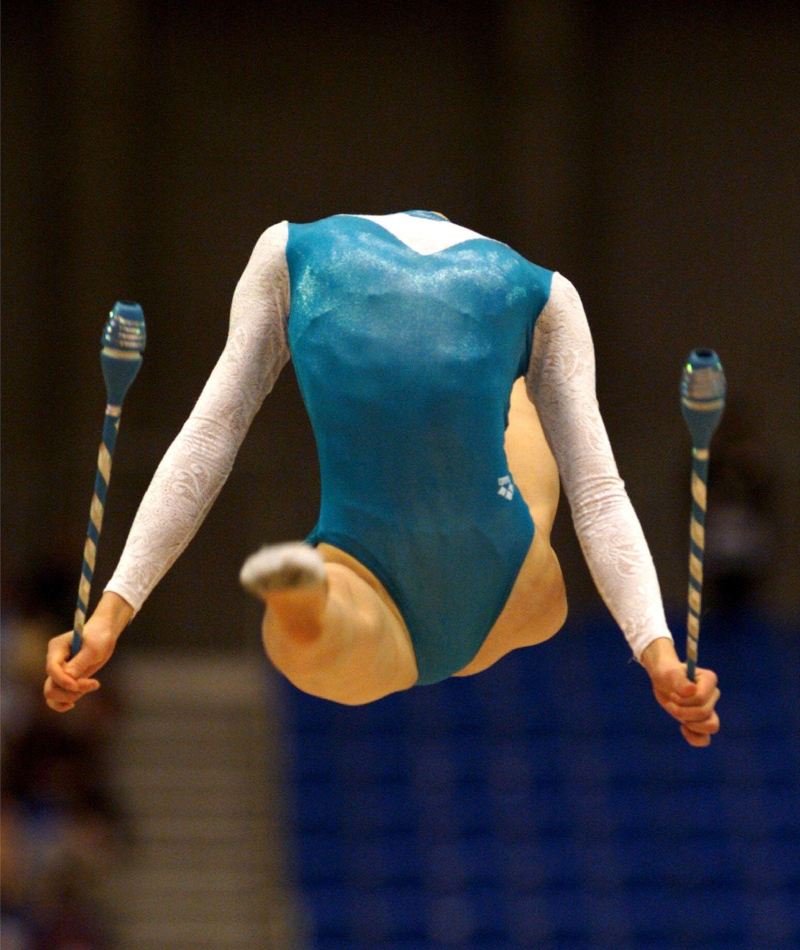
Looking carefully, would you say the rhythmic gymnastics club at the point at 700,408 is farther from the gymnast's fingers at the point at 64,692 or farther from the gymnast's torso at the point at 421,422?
the gymnast's fingers at the point at 64,692

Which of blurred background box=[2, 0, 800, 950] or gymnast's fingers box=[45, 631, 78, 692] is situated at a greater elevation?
gymnast's fingers box=[45, 631, 78, 692]

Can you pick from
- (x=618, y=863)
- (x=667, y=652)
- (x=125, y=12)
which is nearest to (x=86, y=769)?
(x=618, y=863)

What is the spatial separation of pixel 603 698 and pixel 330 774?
1.26m

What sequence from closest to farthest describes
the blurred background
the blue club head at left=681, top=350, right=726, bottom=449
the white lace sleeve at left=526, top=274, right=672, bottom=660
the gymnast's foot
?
the gymnast's foot
the blue club head at left=681, top=350, right=726, bottom=449
the white lace sleeve at left=526, top=274, right=672, bottom=660
the blurred background

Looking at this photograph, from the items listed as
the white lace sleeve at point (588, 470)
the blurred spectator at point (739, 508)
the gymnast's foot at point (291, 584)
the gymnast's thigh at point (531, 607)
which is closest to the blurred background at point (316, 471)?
the blurred spectator at point (739, 508)

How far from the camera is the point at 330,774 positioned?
6820mm

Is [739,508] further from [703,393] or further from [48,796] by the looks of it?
[703,393]

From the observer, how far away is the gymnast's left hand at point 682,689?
8.32 feet

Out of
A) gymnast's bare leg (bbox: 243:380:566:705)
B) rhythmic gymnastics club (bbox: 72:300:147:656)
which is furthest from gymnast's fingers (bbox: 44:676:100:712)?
gymnast's bare leg (bbox: 243:380:566:705)

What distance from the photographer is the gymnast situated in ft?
8.68

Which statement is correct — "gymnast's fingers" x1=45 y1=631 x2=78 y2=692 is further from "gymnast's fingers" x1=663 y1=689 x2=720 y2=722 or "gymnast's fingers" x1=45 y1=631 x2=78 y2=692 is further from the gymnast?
"gymnast's fingers" x1=663 y1=689 x2=720 y2=722

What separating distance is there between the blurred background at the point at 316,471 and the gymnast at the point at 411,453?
365 cm

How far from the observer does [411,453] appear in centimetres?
270

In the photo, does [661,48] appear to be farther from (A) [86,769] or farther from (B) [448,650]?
(B) [448,650]
